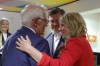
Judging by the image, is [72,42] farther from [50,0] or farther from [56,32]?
[50,0]

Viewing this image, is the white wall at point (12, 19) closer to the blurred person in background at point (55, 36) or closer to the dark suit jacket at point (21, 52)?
the blurred person in background at point (55, 36)

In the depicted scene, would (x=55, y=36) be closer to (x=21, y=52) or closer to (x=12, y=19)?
(x=21, y=52)

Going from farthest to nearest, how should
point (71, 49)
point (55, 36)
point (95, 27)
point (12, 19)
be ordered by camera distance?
point (12, 19)
point (95, 27)
point (55, 36)
point (71, 49)

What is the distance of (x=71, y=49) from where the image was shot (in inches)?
48.4

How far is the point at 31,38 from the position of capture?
1302mm

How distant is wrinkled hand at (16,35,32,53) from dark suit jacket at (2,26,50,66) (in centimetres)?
2

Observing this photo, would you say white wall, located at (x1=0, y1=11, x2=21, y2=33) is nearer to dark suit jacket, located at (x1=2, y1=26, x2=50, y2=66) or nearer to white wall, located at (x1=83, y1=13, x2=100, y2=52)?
white wall, located at (x1=83, y1=13, x2=100, y2=52)

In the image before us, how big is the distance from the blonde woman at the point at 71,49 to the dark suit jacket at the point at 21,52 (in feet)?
0.11

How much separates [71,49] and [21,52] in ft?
1.06

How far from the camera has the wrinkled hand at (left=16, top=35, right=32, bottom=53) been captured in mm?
1245

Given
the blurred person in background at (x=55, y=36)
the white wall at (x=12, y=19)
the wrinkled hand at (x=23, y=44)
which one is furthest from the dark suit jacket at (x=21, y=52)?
the white wall at (x=12, y=19)

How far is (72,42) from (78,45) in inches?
1.7

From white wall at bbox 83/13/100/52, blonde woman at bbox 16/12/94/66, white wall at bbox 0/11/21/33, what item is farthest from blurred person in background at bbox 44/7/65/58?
white wall at bbox 0/11/21/33

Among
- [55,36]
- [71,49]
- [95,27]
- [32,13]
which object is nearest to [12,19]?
[95,27]
